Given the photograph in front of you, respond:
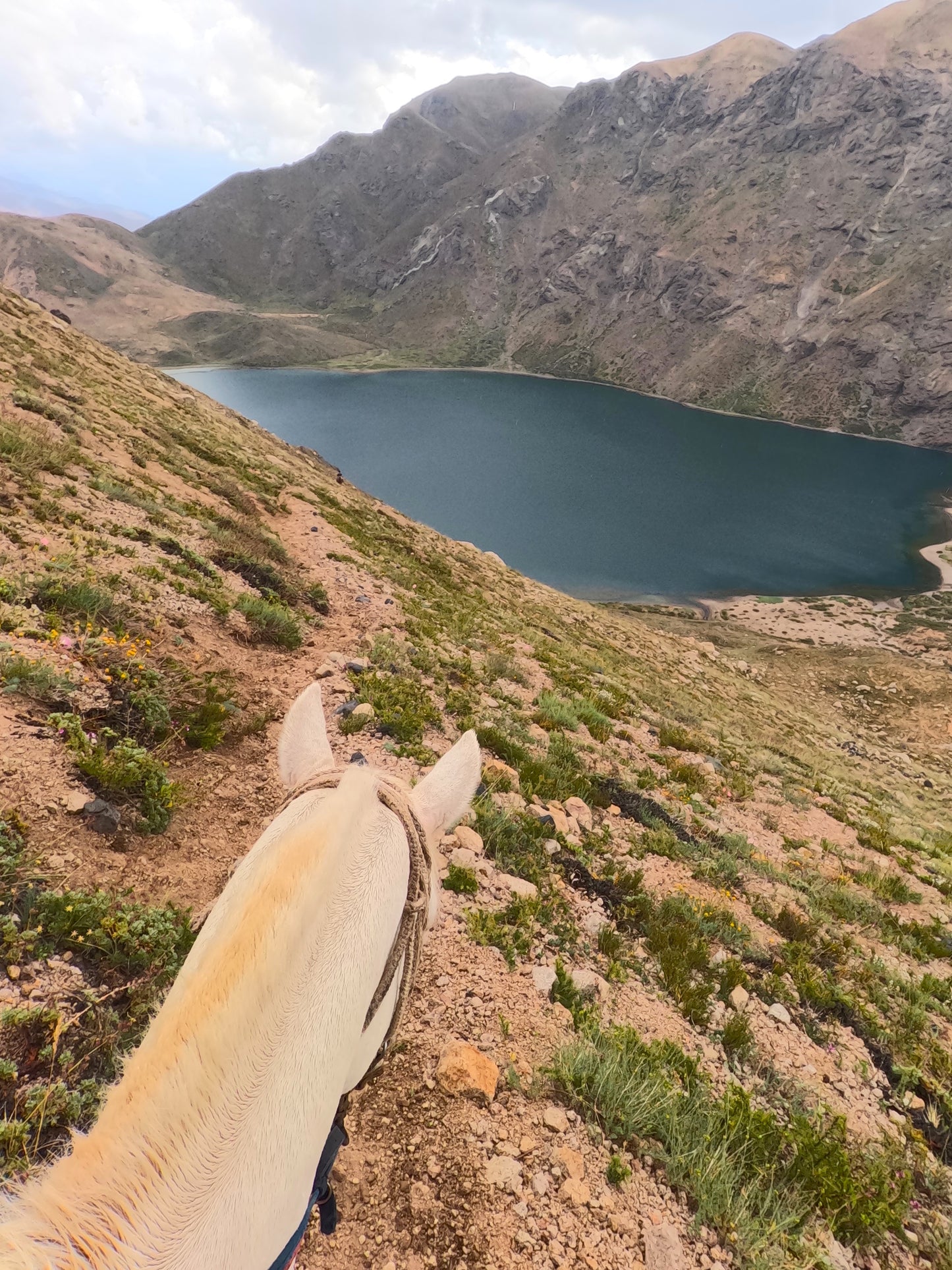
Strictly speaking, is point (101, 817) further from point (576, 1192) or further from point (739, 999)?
point (739, 999)

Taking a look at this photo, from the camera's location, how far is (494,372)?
17038 cm

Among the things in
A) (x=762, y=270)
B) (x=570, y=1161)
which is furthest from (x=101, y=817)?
(x=762, y=270)

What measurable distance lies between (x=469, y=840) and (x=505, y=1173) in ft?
7.83

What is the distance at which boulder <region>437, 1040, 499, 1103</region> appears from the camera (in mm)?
2994

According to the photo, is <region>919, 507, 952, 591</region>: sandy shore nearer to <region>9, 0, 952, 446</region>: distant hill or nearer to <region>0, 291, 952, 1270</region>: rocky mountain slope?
<region>0, 291, 952, 1270</region>: rocky mountain slope

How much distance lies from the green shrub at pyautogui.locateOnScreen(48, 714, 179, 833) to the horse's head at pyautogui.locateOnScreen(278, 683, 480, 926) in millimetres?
1988

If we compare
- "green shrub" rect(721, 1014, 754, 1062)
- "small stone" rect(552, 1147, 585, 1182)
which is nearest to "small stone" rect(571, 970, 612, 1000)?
"green shrub" rect(721, 1014, 754, 1062)

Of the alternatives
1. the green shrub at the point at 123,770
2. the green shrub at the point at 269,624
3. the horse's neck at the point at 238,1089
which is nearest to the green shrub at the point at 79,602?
the green shrub at the point at 123,770

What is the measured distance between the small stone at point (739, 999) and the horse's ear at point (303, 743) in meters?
4.06

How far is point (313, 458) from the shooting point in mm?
27750

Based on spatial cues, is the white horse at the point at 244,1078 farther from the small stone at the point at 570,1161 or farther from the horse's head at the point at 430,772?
the small stone at the point at 570,1161

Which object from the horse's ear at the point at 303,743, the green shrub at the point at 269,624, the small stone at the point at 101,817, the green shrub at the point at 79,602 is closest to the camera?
the horse's ear at the point at 303,743

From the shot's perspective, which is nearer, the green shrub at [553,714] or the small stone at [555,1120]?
the small stone at [555,1120]

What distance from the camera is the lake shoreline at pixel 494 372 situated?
405 ft
